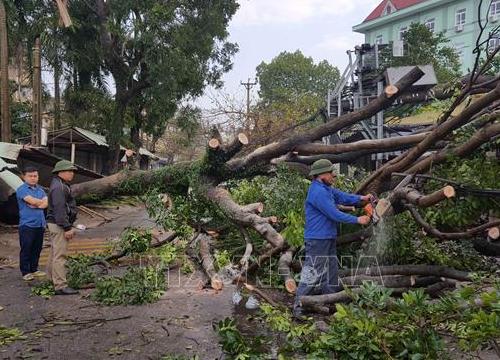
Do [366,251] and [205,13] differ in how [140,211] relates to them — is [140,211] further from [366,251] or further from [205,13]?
[366,251]

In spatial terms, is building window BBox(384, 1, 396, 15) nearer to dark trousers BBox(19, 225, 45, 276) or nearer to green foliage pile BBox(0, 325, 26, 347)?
dark trousers BBox(19, 225, 45, 276)

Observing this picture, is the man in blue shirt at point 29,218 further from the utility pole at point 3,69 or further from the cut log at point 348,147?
the utility pole at point 3,69

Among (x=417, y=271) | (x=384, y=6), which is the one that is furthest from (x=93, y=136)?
(x=384, y=6)

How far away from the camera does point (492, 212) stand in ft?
17.0

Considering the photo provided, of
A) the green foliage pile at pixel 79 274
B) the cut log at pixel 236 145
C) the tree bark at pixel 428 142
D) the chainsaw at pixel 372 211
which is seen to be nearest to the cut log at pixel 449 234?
the chainsaw at pixel 372 211

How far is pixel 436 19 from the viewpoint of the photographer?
39.5 meters

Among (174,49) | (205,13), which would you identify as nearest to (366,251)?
(174,49)

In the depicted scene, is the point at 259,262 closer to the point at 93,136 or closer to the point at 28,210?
the point at 28,210

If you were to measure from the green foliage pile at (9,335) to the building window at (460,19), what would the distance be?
39.1m

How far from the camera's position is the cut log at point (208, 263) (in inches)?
227

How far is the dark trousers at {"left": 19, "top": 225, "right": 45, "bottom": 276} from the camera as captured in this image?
6.73 metres

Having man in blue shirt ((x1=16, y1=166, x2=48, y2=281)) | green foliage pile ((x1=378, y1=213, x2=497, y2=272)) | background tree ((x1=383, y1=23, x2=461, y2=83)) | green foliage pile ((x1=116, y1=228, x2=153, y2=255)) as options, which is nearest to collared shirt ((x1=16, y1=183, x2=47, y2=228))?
man in blue shirt ((x1=16, y1=166, x2=48, y2=281))

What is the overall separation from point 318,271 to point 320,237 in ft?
1.15

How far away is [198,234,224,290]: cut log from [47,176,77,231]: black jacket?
1718 millimetres
